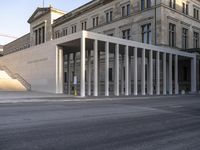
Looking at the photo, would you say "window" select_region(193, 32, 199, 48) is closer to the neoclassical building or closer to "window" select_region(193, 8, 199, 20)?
the neoclassical building

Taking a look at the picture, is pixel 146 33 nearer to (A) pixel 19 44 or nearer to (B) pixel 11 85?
(B) pixel 11 85

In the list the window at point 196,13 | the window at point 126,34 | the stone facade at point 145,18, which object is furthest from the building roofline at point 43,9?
the window at point 196,13

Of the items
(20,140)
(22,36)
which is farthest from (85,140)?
(22,36)

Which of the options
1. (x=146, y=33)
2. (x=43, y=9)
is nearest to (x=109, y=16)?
(x=146, y=33)

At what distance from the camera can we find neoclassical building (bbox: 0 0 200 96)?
1204 inches

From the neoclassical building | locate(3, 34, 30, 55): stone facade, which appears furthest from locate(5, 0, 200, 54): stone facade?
locate(3, 34, 30, 55): stone facade

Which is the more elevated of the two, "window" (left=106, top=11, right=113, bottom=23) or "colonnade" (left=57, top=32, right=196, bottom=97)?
"window" (left=106, top=11, right=113, bottom=23)

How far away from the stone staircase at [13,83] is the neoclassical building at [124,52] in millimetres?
977

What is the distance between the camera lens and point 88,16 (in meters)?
58.3

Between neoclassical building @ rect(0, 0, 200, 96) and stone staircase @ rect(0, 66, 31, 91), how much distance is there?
98 cm

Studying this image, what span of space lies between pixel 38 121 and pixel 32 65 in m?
27.9

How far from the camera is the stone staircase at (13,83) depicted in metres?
37.6

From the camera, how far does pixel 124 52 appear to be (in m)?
37.3

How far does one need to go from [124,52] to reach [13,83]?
17363 millimetres
